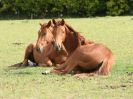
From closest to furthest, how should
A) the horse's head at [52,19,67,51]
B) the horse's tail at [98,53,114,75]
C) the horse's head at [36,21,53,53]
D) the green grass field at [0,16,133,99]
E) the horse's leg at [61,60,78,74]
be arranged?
the green grass field at [0,16,133,99] → the horse's tail at [98,53,114,75] → the horse's leg at [61,60,78,74] → the horse's head at [52,19,67,51] → the horse's head at [36,21,53,53]

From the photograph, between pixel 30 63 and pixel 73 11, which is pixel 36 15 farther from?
pixel 30 63

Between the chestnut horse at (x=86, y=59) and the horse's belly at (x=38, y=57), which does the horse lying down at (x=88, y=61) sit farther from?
the horse's belly at (x=38, y=57)

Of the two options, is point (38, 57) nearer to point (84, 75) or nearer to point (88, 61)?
point (88, 61)

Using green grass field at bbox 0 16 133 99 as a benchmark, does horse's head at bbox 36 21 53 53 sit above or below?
above

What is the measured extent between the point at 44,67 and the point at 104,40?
227 inches

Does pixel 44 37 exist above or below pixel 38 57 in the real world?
→ above

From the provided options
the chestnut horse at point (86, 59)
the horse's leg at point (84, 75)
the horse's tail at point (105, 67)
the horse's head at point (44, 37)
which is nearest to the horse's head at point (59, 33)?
the chestnut horse at point (86, 59)

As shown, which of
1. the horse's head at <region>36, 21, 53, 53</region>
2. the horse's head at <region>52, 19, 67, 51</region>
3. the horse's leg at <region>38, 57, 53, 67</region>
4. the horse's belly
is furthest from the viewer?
the horse's belly

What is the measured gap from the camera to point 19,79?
30.0ft

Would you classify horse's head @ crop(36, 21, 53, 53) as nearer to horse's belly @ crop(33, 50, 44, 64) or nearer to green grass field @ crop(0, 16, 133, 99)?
green grass field @ crop(0, 16, 133, 99)

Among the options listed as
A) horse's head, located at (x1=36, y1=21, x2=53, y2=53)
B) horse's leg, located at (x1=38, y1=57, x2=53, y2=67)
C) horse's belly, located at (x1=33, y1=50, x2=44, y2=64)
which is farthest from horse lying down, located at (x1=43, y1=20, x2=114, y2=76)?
horse's belly, located at (x1=33, y1=50, x2=44, y2=64)

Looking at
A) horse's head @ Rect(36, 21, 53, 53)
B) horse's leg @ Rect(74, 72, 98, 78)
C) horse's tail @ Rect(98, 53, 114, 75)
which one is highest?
horse's head @ Rect(36, 21, 53, 53)

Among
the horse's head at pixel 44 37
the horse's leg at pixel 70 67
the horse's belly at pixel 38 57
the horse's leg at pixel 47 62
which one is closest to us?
the horse's leg at pixel 70 67

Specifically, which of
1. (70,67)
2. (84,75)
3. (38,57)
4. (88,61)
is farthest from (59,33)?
(38,57)
